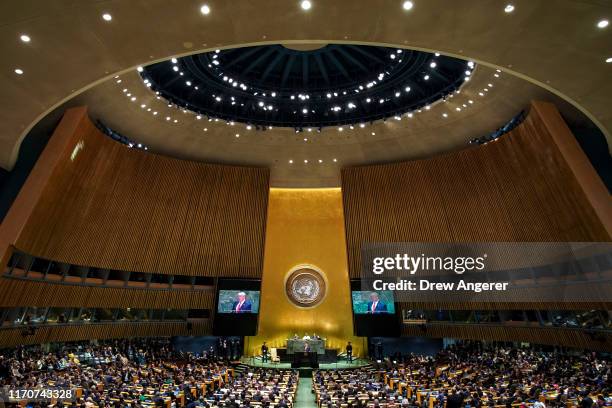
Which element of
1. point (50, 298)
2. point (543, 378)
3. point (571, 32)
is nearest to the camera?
point (571, 32)

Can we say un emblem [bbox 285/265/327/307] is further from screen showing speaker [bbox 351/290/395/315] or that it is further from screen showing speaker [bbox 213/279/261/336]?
screen showing speaker [bbox 351/290/395/315]

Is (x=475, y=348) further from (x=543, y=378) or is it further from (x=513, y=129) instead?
(x=513, y=129)

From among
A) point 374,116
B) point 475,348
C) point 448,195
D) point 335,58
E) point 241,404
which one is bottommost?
point 241,404

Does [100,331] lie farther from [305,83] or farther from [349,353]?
[305,83]

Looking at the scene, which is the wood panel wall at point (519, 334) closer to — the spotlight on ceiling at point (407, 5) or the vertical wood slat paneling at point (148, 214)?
the vertical wood slat paneling at point (148, 214)

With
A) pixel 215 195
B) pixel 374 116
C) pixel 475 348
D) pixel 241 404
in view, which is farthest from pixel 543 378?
pixel 215 195

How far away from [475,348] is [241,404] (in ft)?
51.0

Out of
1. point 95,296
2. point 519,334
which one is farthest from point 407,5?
point 95,296

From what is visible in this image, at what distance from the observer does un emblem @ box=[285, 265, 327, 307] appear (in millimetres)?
25562

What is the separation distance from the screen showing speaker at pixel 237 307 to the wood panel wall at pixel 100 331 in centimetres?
90

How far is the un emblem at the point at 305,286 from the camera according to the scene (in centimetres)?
2556

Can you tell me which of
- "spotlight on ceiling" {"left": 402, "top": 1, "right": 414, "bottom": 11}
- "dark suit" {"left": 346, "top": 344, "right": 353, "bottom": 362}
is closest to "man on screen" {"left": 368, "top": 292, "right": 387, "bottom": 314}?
"dark suit" {"left": 346, "top": 344, "right": 353, "bottom": 362}

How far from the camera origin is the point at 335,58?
18.2 m

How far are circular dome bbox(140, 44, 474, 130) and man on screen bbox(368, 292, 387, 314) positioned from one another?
31.3ft
